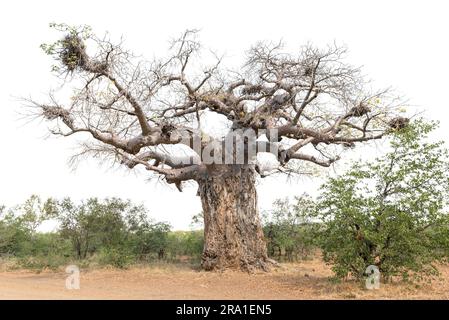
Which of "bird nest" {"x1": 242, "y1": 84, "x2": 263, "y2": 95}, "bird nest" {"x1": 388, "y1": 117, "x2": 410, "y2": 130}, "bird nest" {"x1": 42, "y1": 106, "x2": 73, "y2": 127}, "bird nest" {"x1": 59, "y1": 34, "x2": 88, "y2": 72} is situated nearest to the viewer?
"bird nest" {"x1": 59, "y1": 34, "x2": 88, "y2": 72}

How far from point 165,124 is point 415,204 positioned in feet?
18.8

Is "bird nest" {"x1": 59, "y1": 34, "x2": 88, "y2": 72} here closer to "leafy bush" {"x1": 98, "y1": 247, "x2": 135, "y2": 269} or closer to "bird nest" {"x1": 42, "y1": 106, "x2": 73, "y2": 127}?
"bird nest" {"x1": 42, "y1": 106, "x2": 73, "y2": 127}

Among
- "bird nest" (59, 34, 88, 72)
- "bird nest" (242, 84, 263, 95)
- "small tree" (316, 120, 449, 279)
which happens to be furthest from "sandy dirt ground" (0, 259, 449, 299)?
"bird nest" (59, 34, 88, 72)

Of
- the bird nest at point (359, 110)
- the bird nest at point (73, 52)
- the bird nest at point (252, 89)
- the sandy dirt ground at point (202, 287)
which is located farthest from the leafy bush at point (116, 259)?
the bird nest at point (359, 110)

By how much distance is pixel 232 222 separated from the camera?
12.0m

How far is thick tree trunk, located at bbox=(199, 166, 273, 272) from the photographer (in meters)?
11.8

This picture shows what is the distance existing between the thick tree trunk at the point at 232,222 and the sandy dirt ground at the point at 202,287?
1.50 ft

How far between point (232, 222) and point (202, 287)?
8.66 ft

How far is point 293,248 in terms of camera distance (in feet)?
54.9

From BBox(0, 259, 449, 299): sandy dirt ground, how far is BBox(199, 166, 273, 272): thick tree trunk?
458 millimetres

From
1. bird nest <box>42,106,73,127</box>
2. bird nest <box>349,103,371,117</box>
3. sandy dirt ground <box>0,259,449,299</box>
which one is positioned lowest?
sandy dirt ground <box>0,259,449,299</box>

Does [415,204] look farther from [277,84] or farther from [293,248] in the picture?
[293,248]

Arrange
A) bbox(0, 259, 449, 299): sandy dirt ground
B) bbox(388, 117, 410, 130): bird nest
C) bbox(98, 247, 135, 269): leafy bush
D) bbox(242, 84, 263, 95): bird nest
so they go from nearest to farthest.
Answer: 1. bbox(0, 259, 449, 299): sandy dirt ground
2. bbox(388, 117, 410, 130): bird nest
3. bbox(242, 84, 263, 95): bird nest
4. bbox(98, 247, 135, 269): leafy bush
